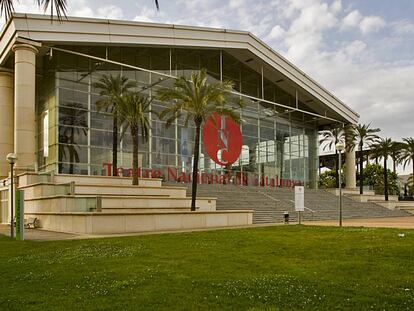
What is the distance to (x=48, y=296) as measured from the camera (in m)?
7.72

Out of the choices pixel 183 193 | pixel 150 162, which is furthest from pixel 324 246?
pixel 150 162

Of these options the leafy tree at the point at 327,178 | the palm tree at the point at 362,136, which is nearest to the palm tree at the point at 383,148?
the palm tree at the point at 362,136

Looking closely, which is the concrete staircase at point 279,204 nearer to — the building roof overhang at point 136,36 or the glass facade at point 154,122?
the glass facade at point 154,122

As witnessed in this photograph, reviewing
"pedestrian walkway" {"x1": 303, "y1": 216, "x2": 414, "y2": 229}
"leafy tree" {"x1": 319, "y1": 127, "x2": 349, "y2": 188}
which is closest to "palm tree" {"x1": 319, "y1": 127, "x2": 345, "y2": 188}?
"leafy tree" {"x1": 319, "y1": 127, "x2": 349, "y2": 188}

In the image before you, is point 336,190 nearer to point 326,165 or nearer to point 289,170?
point 289,170

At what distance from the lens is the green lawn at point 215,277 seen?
7098 millimetres

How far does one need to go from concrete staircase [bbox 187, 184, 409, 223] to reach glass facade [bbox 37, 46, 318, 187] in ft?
13.8

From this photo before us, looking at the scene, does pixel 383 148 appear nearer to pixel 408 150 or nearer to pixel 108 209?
pixel 408 150

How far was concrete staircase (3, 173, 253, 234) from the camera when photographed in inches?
901

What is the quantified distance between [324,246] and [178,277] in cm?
586

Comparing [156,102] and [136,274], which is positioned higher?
[156,102]

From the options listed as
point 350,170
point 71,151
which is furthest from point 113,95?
point 350,170

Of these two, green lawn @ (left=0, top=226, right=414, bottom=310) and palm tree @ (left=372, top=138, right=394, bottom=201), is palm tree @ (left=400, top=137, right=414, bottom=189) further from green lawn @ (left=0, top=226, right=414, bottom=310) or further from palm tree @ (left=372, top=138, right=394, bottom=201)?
green lawn @ (left=0, top=226, right=414, bottom=310)

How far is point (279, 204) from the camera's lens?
126ft
